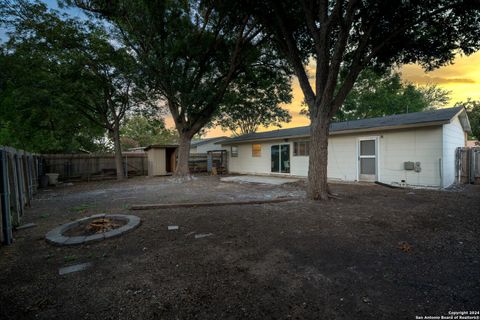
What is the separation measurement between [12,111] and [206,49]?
11.4 m

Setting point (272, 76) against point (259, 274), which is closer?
point (259, 274)

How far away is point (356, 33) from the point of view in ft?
23.2

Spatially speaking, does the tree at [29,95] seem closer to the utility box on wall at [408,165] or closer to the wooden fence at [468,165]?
the utility box on wall at [408,165]

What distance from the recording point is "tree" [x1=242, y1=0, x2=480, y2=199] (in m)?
5.53

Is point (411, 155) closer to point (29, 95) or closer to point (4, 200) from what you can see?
point (4, 200)

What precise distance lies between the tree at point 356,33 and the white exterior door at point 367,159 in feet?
11.1

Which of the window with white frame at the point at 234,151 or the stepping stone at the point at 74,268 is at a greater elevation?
the window with white frame at the point at 234,151

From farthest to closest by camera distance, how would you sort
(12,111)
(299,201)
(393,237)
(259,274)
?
(12,111)
(299,201)
(393,237)
(259,274)

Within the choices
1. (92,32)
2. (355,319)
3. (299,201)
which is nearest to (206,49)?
(92,32)

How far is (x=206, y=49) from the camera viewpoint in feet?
34.2

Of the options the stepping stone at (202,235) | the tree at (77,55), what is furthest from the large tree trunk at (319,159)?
the tree at (77,55)

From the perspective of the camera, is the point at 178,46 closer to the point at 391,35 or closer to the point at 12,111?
the point at 391,35

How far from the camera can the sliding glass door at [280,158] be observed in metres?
12.7

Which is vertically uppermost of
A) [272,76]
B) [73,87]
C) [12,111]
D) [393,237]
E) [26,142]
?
[272,76]
